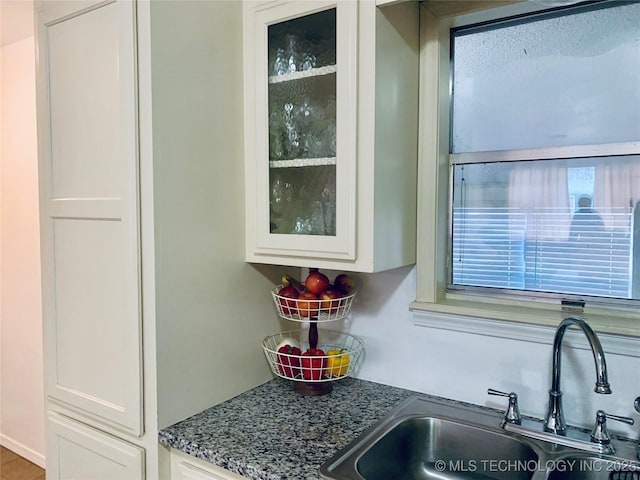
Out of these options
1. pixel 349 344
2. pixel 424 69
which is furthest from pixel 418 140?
pixel 349 344

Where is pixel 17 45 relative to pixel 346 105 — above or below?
above

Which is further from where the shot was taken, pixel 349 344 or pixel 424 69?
pixel 349 344

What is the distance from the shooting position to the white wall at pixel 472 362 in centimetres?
131

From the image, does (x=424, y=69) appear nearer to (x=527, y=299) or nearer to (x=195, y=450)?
(x=527, y=299)

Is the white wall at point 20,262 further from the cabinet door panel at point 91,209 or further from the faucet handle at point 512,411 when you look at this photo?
the faucet handle at point 512,411

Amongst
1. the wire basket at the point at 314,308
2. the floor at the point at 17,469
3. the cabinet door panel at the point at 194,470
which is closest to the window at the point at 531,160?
the wire basket at the point at 314,308

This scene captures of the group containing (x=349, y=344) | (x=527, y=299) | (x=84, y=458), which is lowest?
(x=84, y=458)

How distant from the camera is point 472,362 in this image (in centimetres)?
150

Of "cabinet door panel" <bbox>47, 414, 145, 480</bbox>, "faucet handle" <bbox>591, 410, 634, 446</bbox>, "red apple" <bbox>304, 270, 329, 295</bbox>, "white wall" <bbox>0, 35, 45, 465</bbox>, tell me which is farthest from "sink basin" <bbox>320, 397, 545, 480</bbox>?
"white wall" <bbox>0, 35, 45, 465</bbox>

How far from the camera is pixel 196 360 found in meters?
1.42

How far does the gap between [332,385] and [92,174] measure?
38.7 inches

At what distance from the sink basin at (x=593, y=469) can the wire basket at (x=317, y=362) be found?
65 cm

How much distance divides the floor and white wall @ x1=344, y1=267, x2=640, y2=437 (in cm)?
216

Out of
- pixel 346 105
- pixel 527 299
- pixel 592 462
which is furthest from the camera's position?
pixel 527 299
